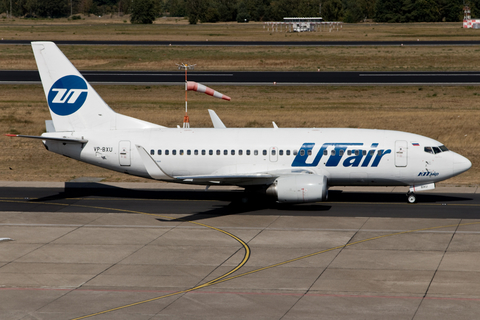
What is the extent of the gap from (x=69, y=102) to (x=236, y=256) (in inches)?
617

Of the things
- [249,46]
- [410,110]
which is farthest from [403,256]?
[249,46]

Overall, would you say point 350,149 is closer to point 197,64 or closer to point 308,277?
point 308,277

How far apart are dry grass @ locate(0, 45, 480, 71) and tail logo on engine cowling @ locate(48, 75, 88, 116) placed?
60.0 m

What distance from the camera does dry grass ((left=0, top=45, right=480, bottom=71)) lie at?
97938mm

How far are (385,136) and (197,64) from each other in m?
68.9

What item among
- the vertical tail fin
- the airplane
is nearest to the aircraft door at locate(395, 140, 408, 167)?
the airplane

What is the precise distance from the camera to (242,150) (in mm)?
35250

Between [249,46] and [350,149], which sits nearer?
[350,149]

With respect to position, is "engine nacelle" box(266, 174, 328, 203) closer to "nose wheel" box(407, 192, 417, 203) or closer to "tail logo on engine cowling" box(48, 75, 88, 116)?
"nose wheel" box(407, 192, 417, 203)

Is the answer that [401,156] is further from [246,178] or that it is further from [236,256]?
[236,256]

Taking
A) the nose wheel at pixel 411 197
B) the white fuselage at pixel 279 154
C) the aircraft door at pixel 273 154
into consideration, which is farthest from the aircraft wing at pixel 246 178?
the nose wheel at pixel 411 197

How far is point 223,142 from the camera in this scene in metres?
35.6

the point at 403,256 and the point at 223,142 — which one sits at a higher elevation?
the point at 223,142

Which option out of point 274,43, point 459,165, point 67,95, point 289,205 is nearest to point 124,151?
point 67,95
